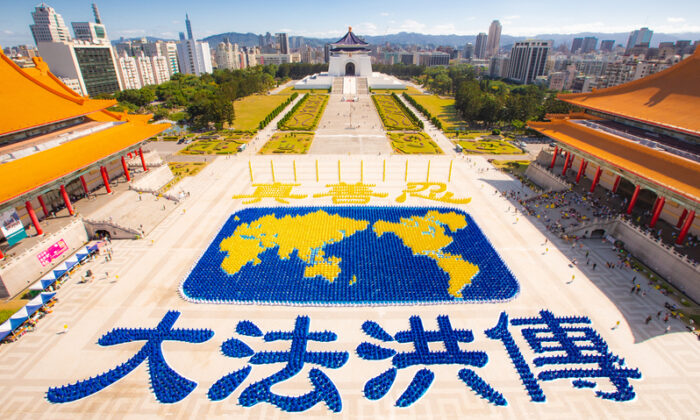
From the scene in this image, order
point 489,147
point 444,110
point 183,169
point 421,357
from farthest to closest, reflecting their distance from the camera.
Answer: point 444,110
point 489,147
point 183,169
point 421,357

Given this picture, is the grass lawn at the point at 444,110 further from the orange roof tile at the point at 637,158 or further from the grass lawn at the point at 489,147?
the orange roof tile at the point at 637,158

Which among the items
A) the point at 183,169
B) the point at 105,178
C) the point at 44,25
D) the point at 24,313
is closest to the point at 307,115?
the point at 183,169

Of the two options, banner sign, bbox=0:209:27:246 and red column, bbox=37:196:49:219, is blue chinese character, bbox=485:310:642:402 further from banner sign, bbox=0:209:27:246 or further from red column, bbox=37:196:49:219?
red column, bbox=37:196:49:219

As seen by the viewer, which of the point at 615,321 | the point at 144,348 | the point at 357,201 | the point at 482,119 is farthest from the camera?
the point at 482,119

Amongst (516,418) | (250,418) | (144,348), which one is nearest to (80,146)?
(144,348)

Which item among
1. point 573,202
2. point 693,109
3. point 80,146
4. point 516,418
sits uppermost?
point 693,109

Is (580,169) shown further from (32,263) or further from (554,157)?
(32,263)

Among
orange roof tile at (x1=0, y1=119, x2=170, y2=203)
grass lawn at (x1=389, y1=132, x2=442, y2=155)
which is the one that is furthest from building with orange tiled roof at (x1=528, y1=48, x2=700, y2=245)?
orange roof tile at (x1=0, y1=119, x2=170, y2=203)

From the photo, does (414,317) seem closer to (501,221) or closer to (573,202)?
(501,221)
